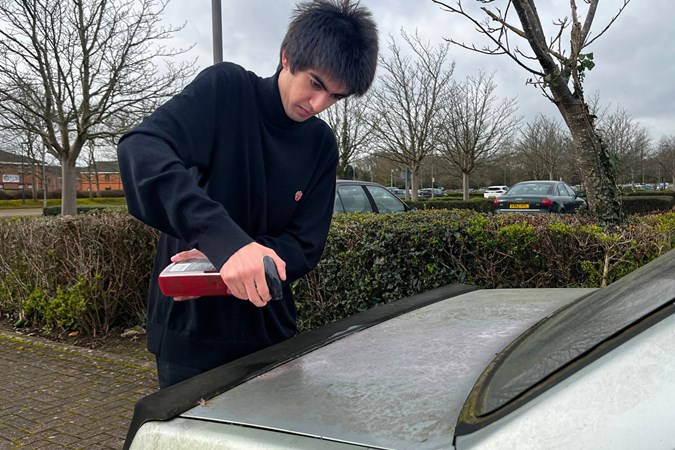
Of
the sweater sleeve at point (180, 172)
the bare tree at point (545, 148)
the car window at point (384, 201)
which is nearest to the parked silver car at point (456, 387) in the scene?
the sweater sleeve at point (180, 172)

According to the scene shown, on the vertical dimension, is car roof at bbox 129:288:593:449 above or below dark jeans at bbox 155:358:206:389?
above

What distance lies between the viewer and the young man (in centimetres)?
160

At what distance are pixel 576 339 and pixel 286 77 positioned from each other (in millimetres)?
1141

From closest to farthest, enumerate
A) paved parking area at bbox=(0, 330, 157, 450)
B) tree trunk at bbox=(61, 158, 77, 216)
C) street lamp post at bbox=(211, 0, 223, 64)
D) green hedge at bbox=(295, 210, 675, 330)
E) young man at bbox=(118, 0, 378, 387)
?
young man at bbox=(118, 0, 378, 387), paved parking area at bbox=(0, 330, 157, 450), green hedge at bbox=(295, 210, 675, 330), street lamp post at bbox=(211, 0, 223, 64), tree trunk at bbox=(61, 158, 77, 216)

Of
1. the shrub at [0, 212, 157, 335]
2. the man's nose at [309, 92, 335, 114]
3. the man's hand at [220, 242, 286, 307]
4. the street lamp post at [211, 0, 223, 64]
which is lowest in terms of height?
the shrub at [0, 212, 157, 335]

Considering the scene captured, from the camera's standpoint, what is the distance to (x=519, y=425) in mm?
822

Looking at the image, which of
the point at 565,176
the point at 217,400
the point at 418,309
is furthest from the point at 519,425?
the point at 565,176

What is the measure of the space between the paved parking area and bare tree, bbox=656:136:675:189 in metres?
37.6

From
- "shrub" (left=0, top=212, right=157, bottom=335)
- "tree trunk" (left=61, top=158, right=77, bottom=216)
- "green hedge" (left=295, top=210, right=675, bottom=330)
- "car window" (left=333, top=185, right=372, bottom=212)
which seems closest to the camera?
"green hedge" (left=295, top=210, right=675, bottom=330)

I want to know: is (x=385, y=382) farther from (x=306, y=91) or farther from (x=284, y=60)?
(x=284, y=60)

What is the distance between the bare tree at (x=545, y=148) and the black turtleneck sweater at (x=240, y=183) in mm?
32458

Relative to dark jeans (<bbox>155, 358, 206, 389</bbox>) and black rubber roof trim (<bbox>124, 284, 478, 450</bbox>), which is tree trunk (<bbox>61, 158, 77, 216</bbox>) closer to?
dark jeans (<bbox>155, 358, 206, 389</bbox>)

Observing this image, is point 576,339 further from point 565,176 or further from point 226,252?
point 565,176

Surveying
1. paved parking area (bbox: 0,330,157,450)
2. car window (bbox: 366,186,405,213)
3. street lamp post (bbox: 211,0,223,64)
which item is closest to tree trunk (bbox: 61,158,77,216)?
car window (bbox: 366,186,405,213)
